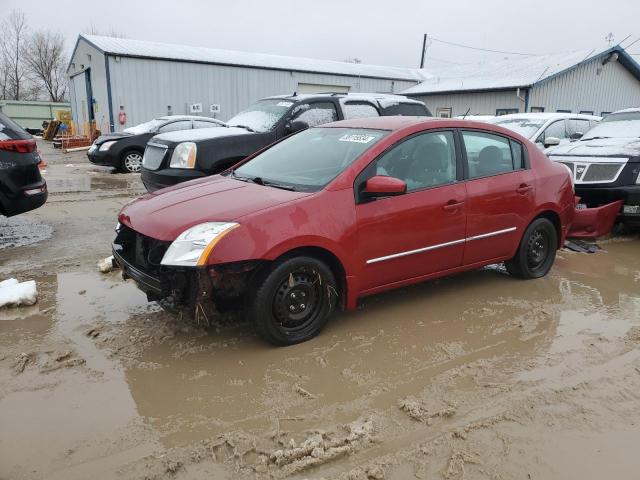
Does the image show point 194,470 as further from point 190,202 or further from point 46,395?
point 190,202

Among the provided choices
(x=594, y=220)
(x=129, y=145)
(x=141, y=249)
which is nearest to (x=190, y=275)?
(x=141, y=249)

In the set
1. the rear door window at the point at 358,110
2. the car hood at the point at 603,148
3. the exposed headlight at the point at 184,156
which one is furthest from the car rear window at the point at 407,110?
the exposed headlight at the point at 184,156

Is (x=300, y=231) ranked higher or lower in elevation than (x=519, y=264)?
higher

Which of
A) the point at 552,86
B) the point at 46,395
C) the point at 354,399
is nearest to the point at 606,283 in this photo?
the point at 354,399

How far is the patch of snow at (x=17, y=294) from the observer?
4.38 m

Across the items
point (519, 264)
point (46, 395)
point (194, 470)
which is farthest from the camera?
point (519, 264)

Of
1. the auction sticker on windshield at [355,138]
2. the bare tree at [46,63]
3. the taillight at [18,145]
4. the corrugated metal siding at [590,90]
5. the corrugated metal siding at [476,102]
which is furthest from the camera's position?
the bare tree at [46,63]

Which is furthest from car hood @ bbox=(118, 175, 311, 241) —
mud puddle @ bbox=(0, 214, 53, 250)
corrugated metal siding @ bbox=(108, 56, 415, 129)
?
corrugated metal siding @ bbox=(108, 56, 415, 129)

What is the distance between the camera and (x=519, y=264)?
5.22 meters

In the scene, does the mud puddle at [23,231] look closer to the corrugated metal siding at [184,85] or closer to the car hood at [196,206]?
the car hood at [196,206]

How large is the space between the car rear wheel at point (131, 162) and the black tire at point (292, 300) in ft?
37.5

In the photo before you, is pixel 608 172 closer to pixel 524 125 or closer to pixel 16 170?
pixel 524 125

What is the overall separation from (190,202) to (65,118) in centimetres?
3172

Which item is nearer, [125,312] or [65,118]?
[125,312]
